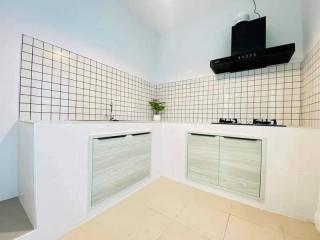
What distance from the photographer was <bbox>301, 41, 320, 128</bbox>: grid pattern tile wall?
1.26 meters

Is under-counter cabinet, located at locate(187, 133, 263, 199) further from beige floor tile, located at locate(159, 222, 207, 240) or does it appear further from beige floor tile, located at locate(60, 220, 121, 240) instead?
beige floor tile, located at locate(60, 220, 121, 240)

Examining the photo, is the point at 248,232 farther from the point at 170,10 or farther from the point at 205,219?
the point at 170,10

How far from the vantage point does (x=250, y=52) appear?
161 centimetres

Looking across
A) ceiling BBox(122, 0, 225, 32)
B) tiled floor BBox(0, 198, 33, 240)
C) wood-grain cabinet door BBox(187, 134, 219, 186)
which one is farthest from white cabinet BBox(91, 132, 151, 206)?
ceiling BBox(122, 0, 225, 32)

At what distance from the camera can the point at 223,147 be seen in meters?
1.60

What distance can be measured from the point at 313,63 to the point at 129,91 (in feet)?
7.24

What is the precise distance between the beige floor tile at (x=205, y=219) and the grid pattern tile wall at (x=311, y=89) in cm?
123

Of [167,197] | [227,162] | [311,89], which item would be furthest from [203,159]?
[311,89]

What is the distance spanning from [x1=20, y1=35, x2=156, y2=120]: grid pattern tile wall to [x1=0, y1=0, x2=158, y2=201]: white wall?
7 cm

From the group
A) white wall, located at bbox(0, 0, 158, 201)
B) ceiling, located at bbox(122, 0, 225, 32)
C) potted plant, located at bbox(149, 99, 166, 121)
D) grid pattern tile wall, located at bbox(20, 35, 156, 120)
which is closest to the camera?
white wall, located at bbox(0, 0, 158, 201)

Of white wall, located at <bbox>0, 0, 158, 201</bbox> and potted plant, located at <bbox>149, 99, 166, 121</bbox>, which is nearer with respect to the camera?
white wall, located at <bbox>0, 0, 158, 201</bbox>

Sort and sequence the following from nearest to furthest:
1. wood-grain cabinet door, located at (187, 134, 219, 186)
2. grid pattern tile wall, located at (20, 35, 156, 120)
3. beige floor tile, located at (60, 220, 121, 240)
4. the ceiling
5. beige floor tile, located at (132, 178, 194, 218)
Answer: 1. beige floor tile, located at (60, 220, 121, 240)
2. grid pattern tile wall, located at (20, 35, 156, 120)
3. beige floor tile, located at (132, 178, 194, 218)
4. wood-grain cabinet door, located at (187, 134, 219, 186)
5. the ceiling

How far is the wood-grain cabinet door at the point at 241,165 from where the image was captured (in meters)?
1.42

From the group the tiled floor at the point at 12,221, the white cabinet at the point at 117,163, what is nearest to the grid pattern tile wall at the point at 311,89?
the white cabinet at the point at 117,163
